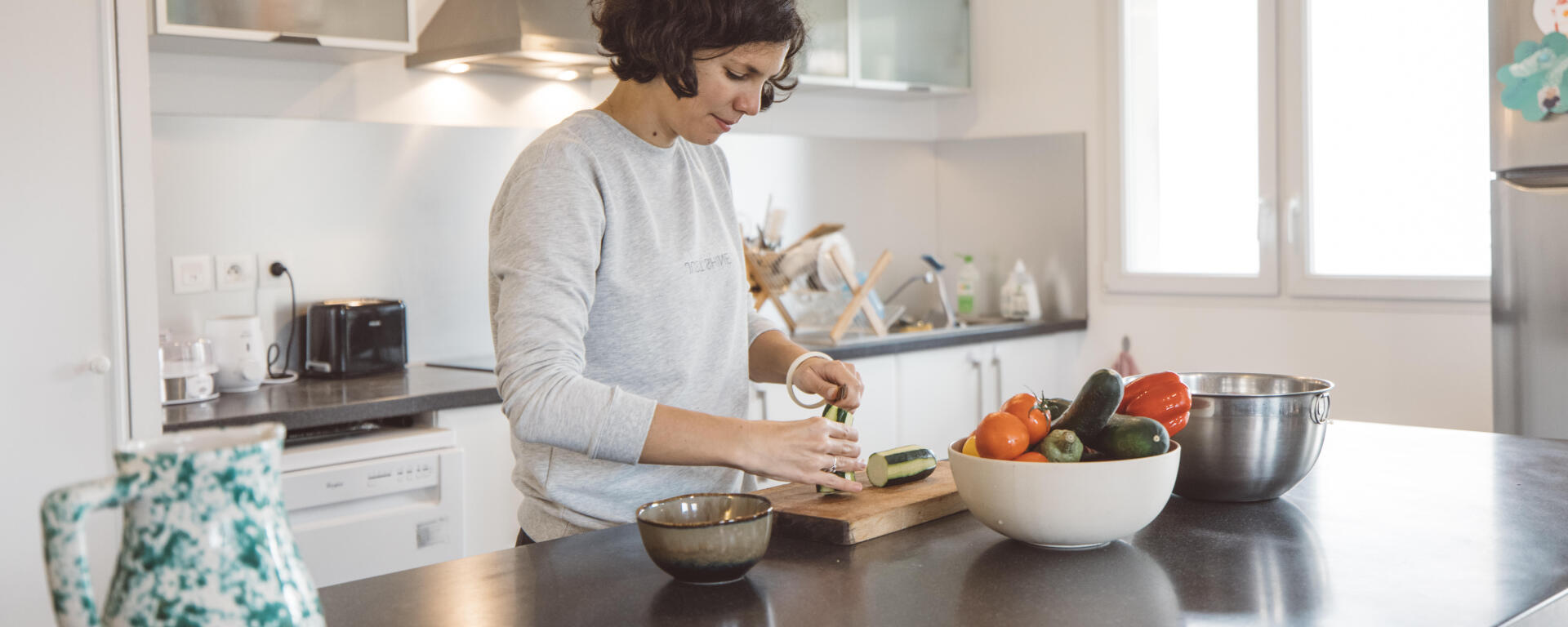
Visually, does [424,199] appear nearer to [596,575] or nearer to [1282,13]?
[596,575]

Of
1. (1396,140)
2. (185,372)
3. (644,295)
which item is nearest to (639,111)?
(644,295)

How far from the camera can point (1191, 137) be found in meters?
3.64

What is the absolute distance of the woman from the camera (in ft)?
4.00

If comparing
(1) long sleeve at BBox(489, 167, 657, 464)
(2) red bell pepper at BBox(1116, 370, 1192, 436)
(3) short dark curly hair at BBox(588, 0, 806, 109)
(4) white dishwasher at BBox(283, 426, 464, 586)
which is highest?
(3) short dark curly hair at BBox(588, 0, 806, 109)

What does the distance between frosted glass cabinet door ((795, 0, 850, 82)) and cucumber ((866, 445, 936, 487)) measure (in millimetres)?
2185

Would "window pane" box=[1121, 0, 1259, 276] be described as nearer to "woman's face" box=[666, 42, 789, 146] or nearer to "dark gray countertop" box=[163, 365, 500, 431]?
"dark gray countertop" box=[163, 365, 500, 431]

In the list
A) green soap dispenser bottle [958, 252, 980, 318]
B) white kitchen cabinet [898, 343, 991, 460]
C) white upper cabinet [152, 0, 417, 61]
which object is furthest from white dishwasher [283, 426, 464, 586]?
green soap dispenser bottle [958, 252, 980, 318]

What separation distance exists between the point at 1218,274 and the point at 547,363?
9.14 ft

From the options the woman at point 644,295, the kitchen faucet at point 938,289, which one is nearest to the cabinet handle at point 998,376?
the kitchen faucet at point 938,289

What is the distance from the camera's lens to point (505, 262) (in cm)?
130

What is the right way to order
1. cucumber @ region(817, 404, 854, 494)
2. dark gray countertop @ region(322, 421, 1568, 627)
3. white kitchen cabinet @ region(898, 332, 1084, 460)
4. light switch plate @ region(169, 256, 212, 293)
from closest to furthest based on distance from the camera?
dark gray countertop @ region(322, 421, 1568, 627) → cucumber @ region(817, 404, 854, 494) → light switch plate @ region(169, 256, 212, 293) → white kitchen cabinet @ region(898, 332, 1084, 460)

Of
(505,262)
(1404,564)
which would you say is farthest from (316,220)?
(1404,564)

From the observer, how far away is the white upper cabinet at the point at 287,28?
238 cm

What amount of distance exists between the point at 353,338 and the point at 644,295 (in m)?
1.53
